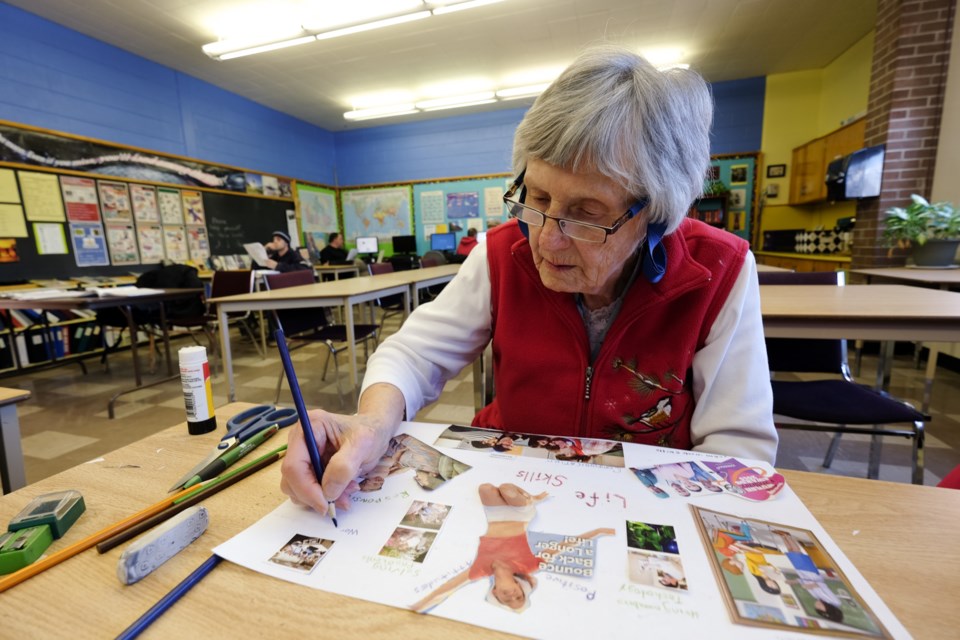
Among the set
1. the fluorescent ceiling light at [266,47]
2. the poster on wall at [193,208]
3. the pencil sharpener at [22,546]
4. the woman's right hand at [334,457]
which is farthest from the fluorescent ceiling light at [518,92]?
the pencil sharpener at [22,546]

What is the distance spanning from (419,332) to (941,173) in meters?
4.42

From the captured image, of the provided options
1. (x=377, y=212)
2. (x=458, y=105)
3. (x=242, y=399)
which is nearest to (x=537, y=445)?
(x=242, y=399)

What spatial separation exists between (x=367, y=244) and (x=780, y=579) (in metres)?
7.90

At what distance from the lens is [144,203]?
4.62m

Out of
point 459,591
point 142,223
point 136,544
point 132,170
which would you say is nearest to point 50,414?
point 142,223

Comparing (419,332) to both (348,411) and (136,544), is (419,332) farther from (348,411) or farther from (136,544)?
(348,411)

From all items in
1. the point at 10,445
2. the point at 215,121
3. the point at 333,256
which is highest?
the point at 215,121

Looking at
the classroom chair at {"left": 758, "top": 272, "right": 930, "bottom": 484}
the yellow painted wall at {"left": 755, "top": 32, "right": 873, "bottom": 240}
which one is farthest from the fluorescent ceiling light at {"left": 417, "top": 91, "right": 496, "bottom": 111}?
the classroom chair at {"left": 758, "top": 272, "right": 930, "bottom": 484}

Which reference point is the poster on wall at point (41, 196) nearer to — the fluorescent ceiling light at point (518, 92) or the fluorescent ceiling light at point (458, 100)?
the fluorescent ceiling light at point (458, 100)

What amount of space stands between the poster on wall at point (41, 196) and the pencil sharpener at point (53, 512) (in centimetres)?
482

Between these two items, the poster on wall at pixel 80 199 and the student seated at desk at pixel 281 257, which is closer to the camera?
the poster on wall at pixel 80 199

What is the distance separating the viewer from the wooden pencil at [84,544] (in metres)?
0.39

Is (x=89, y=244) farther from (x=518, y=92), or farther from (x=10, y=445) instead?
(x=518, y=92)

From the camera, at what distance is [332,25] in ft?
12.9
